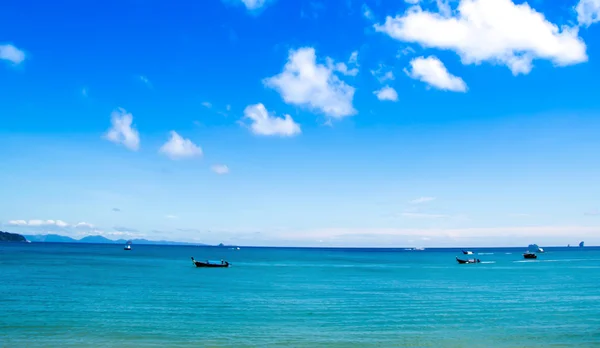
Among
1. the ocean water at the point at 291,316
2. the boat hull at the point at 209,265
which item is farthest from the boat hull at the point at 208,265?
the ocean water at the point at 291,316

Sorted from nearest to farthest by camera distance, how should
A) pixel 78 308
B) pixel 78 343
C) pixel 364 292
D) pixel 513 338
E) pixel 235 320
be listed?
pixel 78 343 < pixel 513 338 < pixel 235 320 < pixel 78 308 < pixel 364 292

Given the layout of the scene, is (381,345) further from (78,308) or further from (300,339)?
(78,308)

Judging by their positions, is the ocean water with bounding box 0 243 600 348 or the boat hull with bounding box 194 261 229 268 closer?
the ocean water with bounding box 0 243 600 348

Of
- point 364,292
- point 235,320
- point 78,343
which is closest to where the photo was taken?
point 78,343

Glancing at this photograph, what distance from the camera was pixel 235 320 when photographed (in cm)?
3866

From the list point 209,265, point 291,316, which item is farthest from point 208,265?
point 291,316

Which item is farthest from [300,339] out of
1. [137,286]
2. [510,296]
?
[137,286]

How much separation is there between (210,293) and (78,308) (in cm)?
1617

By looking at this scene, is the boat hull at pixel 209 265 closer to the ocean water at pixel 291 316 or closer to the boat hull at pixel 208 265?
the boat hull at pixel 208 265

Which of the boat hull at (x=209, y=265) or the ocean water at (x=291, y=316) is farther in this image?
the boat hull at (x=209, y=265)

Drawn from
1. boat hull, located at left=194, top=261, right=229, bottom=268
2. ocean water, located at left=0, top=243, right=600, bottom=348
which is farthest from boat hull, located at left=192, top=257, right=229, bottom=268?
ocean water, located at left=0, top=243, right=600, bottom=348

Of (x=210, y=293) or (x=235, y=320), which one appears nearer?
(x=235, y=320)

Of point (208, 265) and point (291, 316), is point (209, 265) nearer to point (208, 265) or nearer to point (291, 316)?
point (208, 265)

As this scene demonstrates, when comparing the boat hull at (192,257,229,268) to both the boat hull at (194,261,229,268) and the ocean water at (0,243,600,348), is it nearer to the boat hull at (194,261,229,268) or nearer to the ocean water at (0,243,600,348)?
the boat hull at (194,261,229,268)
